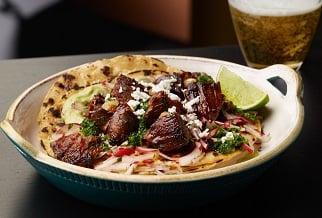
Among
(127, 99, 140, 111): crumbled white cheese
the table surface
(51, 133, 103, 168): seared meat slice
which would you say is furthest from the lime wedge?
(51, 133, 103, 168): seared meat slice

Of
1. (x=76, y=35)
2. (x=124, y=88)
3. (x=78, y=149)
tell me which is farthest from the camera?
(x=76, y=35)

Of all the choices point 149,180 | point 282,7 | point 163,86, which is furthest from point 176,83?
point 282,7

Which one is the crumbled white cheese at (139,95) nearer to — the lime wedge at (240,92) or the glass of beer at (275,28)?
the lime wedge at (240,92)

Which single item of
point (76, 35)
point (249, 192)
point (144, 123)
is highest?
point (144, 123)

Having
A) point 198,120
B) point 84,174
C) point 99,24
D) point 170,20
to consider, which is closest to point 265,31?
point 198,120

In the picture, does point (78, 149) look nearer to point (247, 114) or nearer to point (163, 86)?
point (163, 86)
